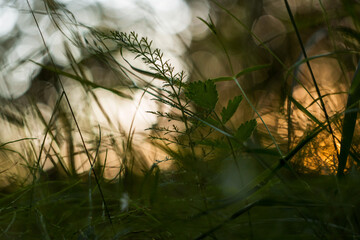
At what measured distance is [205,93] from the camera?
16.8 inches

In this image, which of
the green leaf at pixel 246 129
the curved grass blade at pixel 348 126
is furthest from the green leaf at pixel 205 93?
the curved grass blade at pixel 348 126

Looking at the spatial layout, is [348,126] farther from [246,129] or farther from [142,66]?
[142,66]

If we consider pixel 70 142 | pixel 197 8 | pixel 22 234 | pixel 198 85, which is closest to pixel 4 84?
pixel 70 142

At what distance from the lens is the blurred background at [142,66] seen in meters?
0.69

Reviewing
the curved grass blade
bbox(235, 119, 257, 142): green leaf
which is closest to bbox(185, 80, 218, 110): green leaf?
bbox(235, 119, 257, 142): green leaf

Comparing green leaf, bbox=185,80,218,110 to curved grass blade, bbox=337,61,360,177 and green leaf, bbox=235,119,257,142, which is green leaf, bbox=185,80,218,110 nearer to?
green leaf, bbox=235,119,257,142

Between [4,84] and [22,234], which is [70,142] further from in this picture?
[22,234]

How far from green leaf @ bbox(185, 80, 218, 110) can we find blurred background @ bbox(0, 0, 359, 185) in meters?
0.09

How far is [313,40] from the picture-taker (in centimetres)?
83

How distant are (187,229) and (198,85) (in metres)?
0.17

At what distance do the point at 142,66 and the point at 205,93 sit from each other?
70 centimetres

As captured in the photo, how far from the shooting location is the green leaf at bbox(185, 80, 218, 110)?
1.40 ft

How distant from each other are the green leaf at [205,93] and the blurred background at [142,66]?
3.6 inches

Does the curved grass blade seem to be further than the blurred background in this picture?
No
